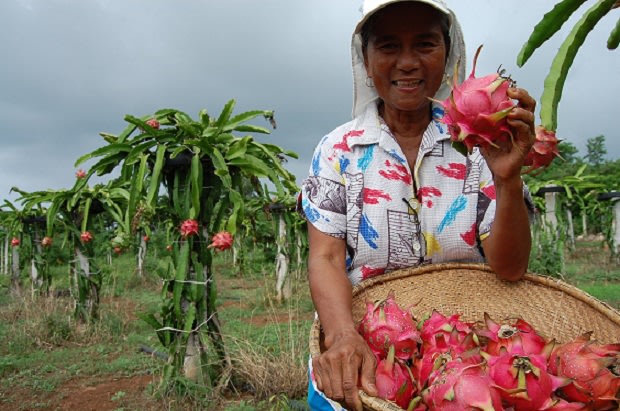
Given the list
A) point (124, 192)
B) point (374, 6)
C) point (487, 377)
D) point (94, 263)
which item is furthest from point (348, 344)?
point (94, 263)

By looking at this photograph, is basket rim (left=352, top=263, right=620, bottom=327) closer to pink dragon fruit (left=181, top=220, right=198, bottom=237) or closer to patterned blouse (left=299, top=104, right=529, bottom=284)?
patterned blouse (left=299, top=104, right=529, bottom=284)

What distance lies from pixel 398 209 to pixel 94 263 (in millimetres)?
4857

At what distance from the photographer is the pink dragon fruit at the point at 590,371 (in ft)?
3.87

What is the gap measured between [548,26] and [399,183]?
602 millimetres

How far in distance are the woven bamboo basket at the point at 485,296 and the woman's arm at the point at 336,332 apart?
12 cm

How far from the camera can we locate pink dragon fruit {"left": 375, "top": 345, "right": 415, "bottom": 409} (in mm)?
1240

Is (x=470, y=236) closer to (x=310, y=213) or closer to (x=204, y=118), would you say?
(x=310, y=213)

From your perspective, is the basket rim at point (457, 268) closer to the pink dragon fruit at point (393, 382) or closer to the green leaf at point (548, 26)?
the pink dragon fruit at point (393, 382)

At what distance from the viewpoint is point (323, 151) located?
168cm

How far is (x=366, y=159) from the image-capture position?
1645mm

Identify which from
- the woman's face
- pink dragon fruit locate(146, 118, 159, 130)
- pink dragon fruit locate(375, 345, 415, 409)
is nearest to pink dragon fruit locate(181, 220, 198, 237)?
pink dragon fruit locate(146, 118, 159, 130)

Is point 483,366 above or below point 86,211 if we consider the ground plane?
below

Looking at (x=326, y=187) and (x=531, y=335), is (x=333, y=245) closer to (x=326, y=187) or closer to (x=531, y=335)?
(x=326, y=187)

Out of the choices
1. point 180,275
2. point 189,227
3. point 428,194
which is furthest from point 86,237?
point 428,194
